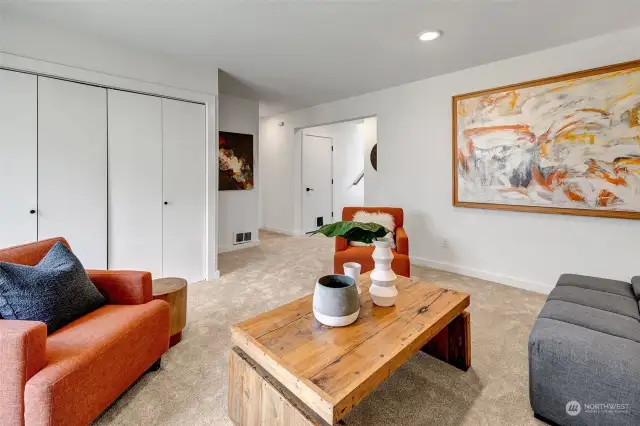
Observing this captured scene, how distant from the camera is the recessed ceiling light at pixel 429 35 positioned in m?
2.56

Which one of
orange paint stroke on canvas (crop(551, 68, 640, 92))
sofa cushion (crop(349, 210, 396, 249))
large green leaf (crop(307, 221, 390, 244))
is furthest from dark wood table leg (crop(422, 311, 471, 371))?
orange paint stroke on canvas (crop(551, 68, 640, 92))

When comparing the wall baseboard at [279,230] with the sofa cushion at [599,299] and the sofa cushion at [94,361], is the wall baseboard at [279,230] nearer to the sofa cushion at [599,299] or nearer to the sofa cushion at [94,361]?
the sofa cushion at [94,361]

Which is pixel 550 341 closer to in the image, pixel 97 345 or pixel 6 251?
pixel 97 345

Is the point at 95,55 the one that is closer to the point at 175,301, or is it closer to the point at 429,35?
the point at 175,301

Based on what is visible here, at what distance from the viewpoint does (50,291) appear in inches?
55.6

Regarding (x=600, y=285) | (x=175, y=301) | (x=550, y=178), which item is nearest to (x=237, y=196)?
(x=175, y=301)

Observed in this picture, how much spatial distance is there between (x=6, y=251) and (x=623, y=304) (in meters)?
3.19

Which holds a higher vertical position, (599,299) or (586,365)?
(599,299)

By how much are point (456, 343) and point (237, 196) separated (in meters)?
3.97

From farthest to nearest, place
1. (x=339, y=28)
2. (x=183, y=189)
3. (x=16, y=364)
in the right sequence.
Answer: (x=183, y=189)
(x=339, y=28)
(x=16, y=364)

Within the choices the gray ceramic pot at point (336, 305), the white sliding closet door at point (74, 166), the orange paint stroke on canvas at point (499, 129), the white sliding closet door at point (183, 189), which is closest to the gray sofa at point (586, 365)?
the gray ceramic pot at point (336, 305)

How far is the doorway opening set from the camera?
5.97 meters

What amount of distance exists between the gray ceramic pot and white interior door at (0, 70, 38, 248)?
253 cm

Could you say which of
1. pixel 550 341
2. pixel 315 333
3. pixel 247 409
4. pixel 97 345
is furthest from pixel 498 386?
pixel 97 345
